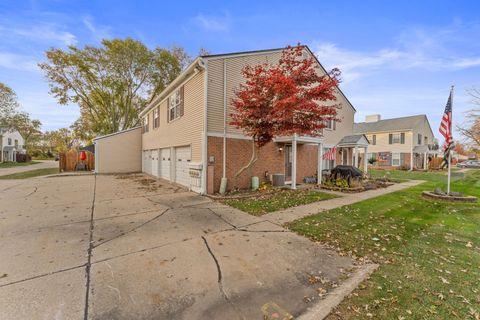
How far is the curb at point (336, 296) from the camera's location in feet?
8.17

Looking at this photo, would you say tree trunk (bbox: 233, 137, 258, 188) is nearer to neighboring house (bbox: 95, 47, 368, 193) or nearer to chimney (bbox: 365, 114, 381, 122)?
neighboring house (bbox: 95, 47, 368, 193)

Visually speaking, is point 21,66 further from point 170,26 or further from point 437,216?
point 437,216

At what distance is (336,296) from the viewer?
110 inches

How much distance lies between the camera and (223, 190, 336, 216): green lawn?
23.1 ft

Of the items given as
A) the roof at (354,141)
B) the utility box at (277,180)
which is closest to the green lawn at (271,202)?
the utility box at (277,180)

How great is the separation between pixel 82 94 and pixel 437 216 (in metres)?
31.7

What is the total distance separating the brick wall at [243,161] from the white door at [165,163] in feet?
16.8

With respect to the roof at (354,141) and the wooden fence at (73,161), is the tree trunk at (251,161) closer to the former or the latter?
the roof at (354,141)

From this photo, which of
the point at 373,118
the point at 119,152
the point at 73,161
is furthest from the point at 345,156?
the point at 73,161

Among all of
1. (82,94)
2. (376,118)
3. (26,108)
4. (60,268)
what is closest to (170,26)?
(60,268)

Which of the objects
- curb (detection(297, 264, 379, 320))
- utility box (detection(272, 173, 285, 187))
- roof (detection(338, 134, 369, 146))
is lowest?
curb (detection(297, 264, 379, 320))

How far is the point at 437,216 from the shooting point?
6.56 meters

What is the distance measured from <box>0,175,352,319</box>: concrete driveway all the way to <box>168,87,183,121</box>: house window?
22.9 feet

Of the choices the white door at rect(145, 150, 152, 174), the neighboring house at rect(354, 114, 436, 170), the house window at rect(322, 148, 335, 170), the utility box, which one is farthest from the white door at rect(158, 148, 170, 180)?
the neighboring house at rect(354, 114, 436, 170)
